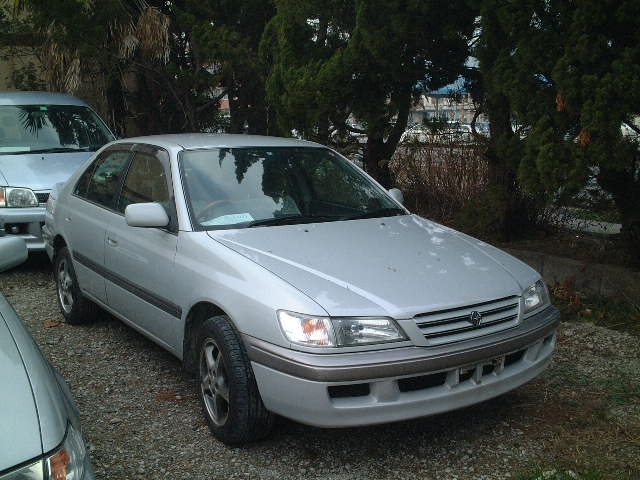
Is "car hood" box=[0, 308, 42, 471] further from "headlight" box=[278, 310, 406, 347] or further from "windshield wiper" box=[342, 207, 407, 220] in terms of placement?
"windshield wiper" box=[342, 207, 407, 220]

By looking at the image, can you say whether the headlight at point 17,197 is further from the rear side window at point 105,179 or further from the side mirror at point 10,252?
the side mirror at point 10,252

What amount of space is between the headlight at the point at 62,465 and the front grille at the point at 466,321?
1.53 meters

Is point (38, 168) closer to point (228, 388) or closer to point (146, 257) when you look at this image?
point (146, 257)

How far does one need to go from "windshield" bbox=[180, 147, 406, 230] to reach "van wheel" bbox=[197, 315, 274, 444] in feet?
2.36

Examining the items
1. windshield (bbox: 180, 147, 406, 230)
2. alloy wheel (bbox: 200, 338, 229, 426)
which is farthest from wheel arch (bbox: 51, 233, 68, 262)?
alloy wheel (bbox: 200, 338, 229, 426)

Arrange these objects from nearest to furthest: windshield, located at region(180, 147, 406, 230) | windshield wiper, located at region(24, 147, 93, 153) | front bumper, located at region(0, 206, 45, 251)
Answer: windshield, located at region(180, 147, 406, 230)
front bumper, located at region(0, 206, 45, 251)
windshield wiper, located at region(24, 147, 93, 153)

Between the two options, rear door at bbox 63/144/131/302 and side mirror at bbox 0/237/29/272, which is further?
rear door at bbox 63/144/131/302

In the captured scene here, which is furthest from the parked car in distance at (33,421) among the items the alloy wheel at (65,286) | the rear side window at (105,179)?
the alloy wheel at (65,286)

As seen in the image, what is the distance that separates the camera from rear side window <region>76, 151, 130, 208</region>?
504cm

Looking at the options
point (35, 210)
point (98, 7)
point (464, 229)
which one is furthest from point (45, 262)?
point (464, 229)

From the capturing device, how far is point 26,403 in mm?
2260

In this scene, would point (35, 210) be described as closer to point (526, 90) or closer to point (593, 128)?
point (526, 90)

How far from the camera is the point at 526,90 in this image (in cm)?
536

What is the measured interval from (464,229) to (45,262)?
4590mm
